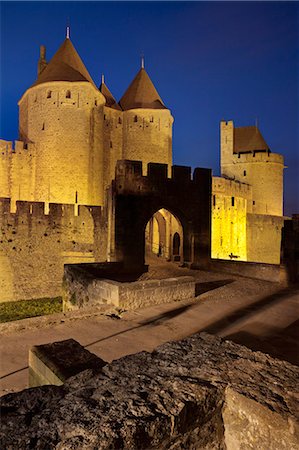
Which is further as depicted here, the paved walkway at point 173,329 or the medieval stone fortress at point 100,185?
the medieval stone fortress at point 100,185

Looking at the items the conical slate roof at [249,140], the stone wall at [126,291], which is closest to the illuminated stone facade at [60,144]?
the stone wall at [126,291]

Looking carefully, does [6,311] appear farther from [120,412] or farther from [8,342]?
[120,412]

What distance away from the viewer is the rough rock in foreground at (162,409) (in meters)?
1.63

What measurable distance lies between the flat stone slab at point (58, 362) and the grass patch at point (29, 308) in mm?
11841

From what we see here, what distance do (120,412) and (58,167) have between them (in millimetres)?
23094

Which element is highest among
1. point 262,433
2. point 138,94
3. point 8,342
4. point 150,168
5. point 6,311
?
point 138,94

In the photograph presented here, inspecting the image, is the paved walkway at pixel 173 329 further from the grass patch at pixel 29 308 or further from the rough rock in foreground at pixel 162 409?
the grass patch at pixel 29 308

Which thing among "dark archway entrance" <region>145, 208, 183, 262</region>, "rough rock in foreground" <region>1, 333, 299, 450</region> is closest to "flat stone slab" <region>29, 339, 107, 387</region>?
"rough rock in foreground" <region>1, 333, 299, 450</region>

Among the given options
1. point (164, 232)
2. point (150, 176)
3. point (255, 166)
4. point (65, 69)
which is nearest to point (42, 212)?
point (164, 232)

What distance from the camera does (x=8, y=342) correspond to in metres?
A: 5.32

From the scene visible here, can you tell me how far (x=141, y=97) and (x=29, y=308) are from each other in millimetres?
20247

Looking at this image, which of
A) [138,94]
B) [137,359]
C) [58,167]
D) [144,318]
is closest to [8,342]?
[144,318]

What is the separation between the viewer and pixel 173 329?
5797 mm

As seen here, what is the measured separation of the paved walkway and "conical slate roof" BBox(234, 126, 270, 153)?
31.1 metres
